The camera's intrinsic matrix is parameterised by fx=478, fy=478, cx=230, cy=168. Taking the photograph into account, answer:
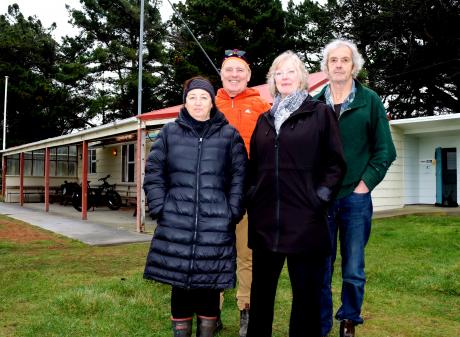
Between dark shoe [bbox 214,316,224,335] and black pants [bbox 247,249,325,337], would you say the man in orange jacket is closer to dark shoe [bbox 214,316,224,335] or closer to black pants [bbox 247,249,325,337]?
dark shoe [bbox 214,316,224,335]

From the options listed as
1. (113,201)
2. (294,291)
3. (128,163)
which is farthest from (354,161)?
(128,163)

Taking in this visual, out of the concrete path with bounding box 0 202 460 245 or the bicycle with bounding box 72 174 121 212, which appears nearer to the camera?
the concrete path with bounding box 0 202 460 245

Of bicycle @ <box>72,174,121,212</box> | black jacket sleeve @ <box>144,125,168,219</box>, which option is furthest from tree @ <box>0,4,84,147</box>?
black jacket sleeve @ <box>144,125,168,219</box>

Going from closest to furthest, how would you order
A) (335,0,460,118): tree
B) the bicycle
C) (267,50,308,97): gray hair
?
(267,50,308,97): gray hair, the bicycle, (335,0,460,118): tree

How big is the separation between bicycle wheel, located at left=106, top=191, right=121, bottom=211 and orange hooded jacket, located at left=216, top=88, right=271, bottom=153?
13.3 metres

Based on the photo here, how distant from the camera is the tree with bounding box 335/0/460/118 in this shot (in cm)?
2056

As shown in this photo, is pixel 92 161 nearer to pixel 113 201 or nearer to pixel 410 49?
pixel 113 201

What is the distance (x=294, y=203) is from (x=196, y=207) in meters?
0.53

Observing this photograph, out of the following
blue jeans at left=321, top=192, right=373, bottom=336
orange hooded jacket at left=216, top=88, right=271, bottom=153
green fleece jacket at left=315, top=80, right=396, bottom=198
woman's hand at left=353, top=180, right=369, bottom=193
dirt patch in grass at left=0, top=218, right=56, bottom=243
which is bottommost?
dirt patch in grass at left=0, top=218, right=56, bottom=243

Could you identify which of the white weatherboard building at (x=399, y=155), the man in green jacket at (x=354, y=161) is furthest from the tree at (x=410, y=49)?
the man in green jacket at (x=354, y=161)

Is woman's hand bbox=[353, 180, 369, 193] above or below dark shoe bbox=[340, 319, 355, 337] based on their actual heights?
above

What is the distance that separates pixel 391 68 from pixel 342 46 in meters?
20.9

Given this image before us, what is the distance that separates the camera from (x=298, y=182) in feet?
7.79

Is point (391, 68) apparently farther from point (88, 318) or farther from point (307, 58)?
point (88, 318)
